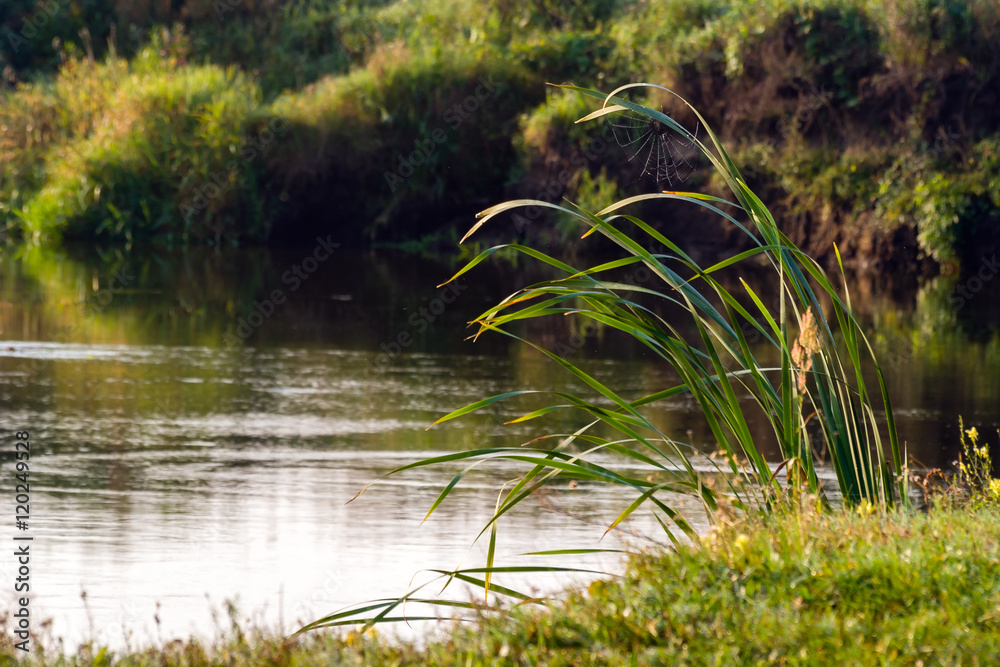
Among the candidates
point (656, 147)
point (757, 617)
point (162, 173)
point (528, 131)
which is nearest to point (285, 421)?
point (757, 617)

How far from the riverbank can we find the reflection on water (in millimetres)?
522

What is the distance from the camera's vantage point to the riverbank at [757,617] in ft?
9.46

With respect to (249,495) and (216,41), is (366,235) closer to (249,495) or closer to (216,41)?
(216,41)

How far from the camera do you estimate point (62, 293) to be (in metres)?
13.5

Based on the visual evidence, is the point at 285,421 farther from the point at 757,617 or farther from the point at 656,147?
the point at 656,147

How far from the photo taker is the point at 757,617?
3.01m

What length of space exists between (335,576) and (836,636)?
2389 mm

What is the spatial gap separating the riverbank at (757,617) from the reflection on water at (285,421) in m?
0.52

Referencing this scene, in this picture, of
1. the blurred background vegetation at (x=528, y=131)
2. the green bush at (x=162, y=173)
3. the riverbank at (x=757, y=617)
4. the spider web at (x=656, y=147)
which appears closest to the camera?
the riverbank at (x=757, y=617)

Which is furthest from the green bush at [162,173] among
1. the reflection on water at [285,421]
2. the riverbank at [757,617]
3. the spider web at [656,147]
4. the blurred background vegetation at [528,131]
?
the riverbank at [757,617]

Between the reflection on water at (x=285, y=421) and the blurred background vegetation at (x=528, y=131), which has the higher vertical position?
the blurred background vegetation at (x=528, y=131)

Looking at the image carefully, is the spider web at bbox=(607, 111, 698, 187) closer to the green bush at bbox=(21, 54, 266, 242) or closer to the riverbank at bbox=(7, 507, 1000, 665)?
the riverbank at bbox=(7, 507, 1000, 665)

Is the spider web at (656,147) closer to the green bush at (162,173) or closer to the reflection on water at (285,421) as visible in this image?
the reflection on water at (285,421)

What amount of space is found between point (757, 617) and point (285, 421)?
510 cm
